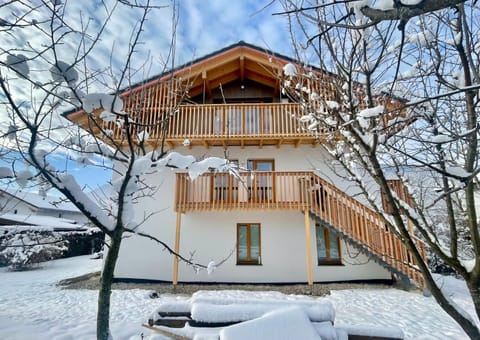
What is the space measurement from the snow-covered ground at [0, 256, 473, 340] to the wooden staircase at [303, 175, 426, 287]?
89 cm

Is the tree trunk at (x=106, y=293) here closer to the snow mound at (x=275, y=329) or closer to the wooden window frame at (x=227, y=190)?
the snow mound at (x=275, y=329)

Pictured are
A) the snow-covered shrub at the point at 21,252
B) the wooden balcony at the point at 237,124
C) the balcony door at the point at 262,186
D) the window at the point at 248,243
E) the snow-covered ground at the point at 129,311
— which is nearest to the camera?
the snow-covered ground at the point at 129,311

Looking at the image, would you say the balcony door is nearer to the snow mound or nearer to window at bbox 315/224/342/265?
window at bbox 315/224/342/265

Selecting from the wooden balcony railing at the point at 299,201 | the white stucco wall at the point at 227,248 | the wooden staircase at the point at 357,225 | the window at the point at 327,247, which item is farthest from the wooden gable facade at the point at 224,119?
the window at the point at 327,247

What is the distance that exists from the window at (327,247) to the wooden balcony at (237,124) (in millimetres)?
3341

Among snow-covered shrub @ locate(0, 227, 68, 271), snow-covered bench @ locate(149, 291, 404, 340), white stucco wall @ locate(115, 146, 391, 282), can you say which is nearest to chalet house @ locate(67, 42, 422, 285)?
white stucco wall @ locate(115, 146, 391, 282)

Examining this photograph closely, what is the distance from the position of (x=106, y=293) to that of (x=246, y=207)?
5.47 metres

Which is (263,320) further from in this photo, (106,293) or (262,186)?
(262,186)

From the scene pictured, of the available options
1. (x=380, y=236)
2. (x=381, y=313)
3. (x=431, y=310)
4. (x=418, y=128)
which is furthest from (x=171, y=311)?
(x=380, y=236)

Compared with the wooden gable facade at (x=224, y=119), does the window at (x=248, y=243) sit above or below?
below

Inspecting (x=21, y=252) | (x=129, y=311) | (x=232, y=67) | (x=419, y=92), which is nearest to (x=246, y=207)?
(x=129, y=311)

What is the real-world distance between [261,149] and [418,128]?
6.44 metres

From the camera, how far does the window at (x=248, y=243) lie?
864cm

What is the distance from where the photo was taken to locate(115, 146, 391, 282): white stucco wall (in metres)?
8.32
